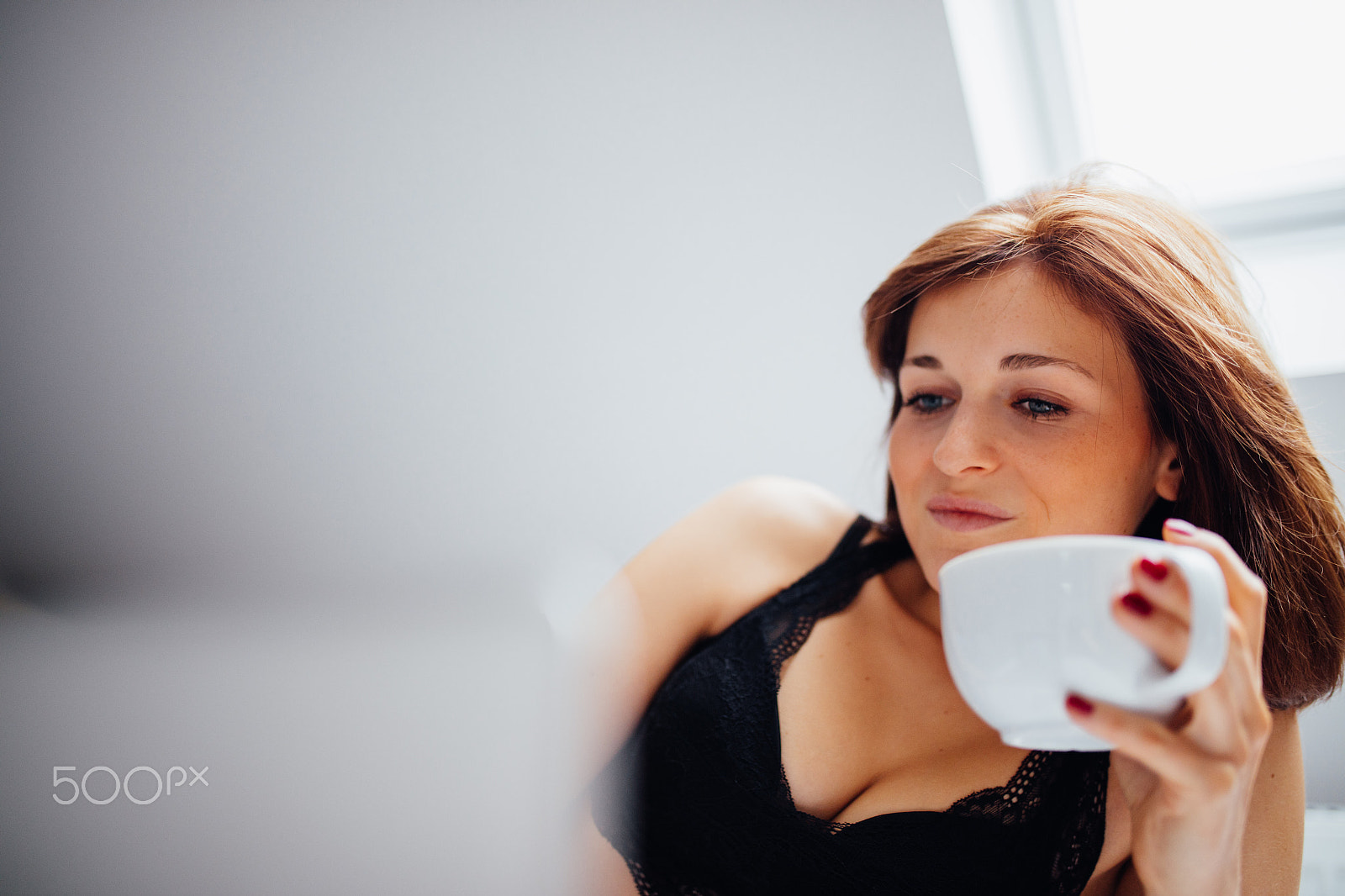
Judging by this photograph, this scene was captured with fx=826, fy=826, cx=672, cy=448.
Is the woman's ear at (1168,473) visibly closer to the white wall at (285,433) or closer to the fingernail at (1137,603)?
the fingernail at (1137,603)

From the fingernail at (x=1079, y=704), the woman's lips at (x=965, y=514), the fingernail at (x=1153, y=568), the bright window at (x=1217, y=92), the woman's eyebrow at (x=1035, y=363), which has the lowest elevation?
the woman's lips at (x=965, y=514)

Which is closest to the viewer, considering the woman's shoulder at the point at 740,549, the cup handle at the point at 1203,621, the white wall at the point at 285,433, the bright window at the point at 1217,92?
the cup handle at the point at 1203,621

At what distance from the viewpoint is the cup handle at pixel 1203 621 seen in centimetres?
37

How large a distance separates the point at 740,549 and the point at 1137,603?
570mm

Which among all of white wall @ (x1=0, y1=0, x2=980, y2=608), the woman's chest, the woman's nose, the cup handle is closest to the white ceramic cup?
the cup handle

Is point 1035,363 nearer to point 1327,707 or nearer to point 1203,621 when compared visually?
point 1203,621

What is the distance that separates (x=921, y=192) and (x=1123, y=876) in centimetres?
88

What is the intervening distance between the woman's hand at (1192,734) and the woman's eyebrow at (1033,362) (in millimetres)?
250

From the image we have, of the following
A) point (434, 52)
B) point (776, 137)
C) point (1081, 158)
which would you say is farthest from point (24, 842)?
point (1081, 158)

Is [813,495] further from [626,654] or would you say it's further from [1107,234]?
[1107,234]

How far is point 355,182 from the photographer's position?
714 millimetres

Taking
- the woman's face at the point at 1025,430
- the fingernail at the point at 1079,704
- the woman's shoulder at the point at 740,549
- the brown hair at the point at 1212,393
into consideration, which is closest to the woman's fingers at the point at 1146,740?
the fingernail at the point at 1079,704

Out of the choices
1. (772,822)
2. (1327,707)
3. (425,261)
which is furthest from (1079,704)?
(1327,707)

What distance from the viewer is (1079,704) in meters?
0.41
